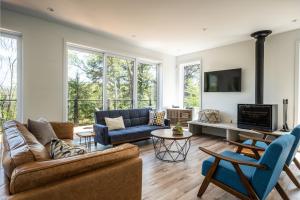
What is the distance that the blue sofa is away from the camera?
12.1 feet

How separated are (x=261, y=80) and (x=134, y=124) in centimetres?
336

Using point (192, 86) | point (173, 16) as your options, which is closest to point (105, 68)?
point (173, 16)

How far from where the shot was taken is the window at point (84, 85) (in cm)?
431

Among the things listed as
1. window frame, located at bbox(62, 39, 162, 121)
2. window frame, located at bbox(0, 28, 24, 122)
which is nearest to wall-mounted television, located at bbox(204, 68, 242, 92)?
window frame, located at bbox(62, 39, 162, 121)

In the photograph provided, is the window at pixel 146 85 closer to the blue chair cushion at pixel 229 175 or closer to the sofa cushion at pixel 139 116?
the sofa cushion at pixel 139 116

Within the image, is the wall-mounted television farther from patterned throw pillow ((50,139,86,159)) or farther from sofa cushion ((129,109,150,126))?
patterned throw pillow ((50,139,86,159))

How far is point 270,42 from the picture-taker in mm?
4406

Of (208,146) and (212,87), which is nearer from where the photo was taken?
(208,146)

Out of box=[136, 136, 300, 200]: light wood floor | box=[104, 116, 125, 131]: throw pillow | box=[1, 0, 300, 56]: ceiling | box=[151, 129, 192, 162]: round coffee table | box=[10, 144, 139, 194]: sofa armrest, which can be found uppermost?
box=[1, 0, 300, 56]: ceiling

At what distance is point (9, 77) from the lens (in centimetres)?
348

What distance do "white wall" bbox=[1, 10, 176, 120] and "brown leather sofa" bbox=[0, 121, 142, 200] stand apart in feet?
8.07

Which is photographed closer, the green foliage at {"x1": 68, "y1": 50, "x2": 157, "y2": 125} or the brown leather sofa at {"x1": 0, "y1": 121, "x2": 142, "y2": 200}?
the brown leather sofa at {"x1": 0, "y1": 121, "x2": 142, "y2": 200}

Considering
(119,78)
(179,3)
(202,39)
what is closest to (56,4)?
(179,3)

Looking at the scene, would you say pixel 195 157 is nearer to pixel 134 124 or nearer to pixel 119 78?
pixel 134 124
